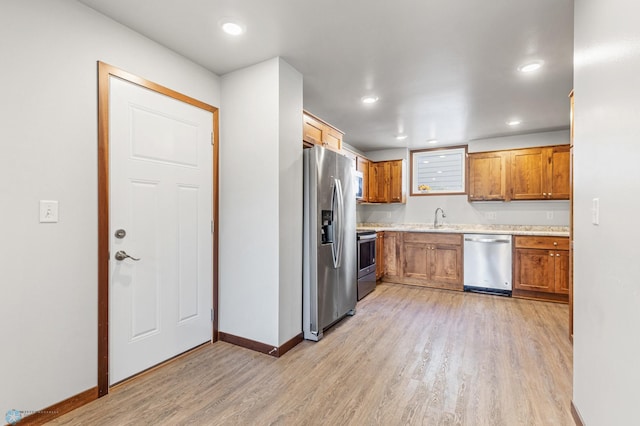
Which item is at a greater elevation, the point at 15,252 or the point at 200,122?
the point at 200,122

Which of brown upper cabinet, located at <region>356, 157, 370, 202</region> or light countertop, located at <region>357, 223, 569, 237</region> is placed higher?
brown upper cabinet, located at <region>356, 157, 370, 202</region>

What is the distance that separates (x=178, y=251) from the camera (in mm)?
2465

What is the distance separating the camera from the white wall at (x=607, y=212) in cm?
109

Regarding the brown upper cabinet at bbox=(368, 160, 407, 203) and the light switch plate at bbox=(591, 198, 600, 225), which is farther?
the brown upper cabinet at bbox=(368, 160, 407, 203)

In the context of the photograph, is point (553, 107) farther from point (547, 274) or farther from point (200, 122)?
point (200, 122)

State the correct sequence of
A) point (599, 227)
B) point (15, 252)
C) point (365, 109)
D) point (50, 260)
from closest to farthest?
point (599, 227) < point (15, 252) < point (50, 260) < point (365, 109)

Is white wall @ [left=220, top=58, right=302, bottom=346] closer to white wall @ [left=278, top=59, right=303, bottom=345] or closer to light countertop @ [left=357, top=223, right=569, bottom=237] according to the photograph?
white wall @ [left=278, top=59, right=303, bottom=345]

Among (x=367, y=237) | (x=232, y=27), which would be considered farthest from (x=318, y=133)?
(x=367, y=237)

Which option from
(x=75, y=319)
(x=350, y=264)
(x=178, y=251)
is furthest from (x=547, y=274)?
(x=75, y=319)

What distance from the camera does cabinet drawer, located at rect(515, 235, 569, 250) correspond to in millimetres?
3979

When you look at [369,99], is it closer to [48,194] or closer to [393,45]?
[393,45]

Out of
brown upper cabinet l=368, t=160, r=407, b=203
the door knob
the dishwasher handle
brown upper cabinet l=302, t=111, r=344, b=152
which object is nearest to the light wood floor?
the door knob

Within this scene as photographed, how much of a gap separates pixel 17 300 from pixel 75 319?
1.05 feet

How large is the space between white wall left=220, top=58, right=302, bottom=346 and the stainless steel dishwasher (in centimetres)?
306
